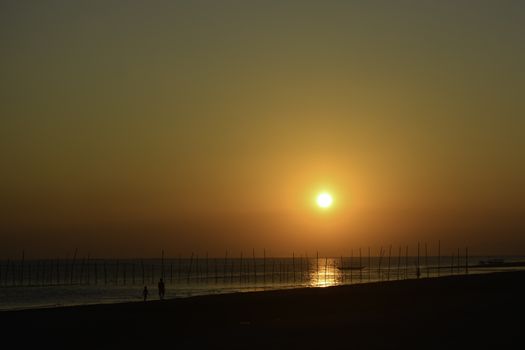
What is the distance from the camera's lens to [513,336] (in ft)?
69.1

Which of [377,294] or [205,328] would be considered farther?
[377,294]

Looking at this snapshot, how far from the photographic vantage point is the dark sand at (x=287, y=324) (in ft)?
67.8

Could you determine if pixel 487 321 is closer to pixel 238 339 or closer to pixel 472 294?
pixel 238 339

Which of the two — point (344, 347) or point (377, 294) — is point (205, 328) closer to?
point (344, 347)

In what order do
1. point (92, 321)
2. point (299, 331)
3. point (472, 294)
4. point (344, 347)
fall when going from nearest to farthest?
point (344, 347)
point (299, 331)
point (92, 321)
point (472, 294)

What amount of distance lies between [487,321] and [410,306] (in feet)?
26.3

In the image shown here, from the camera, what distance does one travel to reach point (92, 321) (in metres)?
28.5

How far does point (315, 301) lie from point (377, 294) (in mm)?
7094

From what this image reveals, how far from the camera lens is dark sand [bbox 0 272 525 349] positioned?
20.7 meters

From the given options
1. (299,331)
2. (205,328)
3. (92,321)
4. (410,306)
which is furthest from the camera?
(410,306)

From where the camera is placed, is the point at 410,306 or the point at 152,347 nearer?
the point at 152,347

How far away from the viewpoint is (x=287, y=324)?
25.5 meters

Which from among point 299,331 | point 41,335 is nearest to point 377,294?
point 299,331

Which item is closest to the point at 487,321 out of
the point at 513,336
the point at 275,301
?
the point at 513,336
